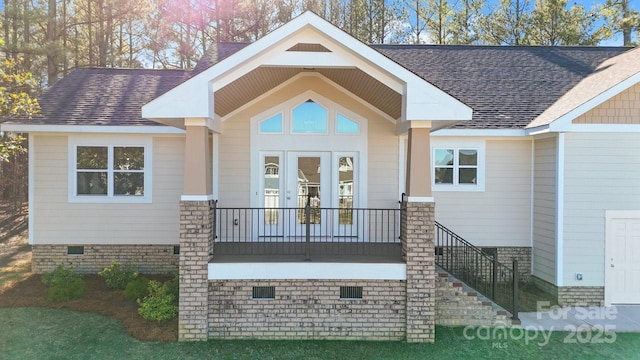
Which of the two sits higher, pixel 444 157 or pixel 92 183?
pixel 444 157

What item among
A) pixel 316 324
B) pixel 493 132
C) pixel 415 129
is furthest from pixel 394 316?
pixel 493 132

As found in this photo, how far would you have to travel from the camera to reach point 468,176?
9.62 meters

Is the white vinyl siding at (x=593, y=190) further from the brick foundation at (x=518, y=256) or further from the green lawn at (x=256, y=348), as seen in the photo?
the green lawn at (x=256, y=348)

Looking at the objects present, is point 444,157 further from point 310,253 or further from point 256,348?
point 256,348

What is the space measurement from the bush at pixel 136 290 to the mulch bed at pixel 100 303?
110 mm

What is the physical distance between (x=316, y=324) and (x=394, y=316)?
1339 millimetres

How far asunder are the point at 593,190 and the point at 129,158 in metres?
10.7

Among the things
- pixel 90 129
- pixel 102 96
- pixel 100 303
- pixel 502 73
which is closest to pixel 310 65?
pixel 90 129

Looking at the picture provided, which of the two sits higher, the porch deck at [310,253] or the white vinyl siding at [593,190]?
the white vinyl siding at [593,190]

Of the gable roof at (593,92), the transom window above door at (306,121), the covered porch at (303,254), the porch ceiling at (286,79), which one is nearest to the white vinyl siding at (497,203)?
the gable roof at (593,92)

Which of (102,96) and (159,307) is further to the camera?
(102,96)

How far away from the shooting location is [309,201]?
30.3 ft

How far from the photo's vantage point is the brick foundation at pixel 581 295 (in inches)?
327

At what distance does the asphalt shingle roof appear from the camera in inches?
376
